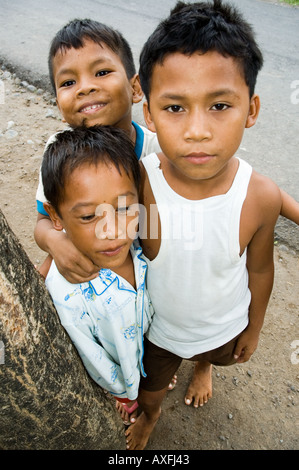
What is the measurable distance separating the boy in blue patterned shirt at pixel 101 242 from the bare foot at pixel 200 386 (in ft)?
2.13

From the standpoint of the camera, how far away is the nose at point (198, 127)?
1.18 meters

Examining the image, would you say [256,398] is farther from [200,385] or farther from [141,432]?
[141,432]

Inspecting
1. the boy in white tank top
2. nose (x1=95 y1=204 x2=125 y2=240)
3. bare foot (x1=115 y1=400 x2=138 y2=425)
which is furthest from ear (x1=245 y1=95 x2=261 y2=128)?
bare foot (x1=115 y1=400 x2=138 y2=425)

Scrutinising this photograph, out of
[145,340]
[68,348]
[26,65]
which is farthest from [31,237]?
[26,65]

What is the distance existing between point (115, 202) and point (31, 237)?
6.24ft

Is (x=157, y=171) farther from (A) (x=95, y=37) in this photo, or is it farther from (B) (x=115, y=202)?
(A) (x=95, y=37)

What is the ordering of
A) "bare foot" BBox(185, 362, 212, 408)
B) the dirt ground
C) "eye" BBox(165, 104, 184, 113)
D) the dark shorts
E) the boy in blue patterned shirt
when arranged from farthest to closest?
"bare foot" BBox(185, 362, 212, 408)
the dirt ground
the dark shorts
the boy in blue patterned shirt
"eye" BBox(165, 104, 184, 113)

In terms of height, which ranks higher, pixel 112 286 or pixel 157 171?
pixel 157 171

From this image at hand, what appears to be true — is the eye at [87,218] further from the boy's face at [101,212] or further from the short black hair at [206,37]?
the short black hair at [206,37]

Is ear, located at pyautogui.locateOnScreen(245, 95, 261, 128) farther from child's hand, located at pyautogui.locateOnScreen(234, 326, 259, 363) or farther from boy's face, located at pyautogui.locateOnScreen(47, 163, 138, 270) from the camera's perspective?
child's hand, located at pyautogui.locateOnScreen(234, 326, 259, 363)

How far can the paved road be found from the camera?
11.8 ft

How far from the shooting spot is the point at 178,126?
123 centimetres

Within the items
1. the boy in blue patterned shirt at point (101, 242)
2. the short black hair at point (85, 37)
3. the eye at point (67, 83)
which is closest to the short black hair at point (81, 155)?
the boy in blue patterned shirt at point (101, 242)

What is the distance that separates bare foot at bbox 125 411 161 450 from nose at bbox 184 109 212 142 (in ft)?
4.87
